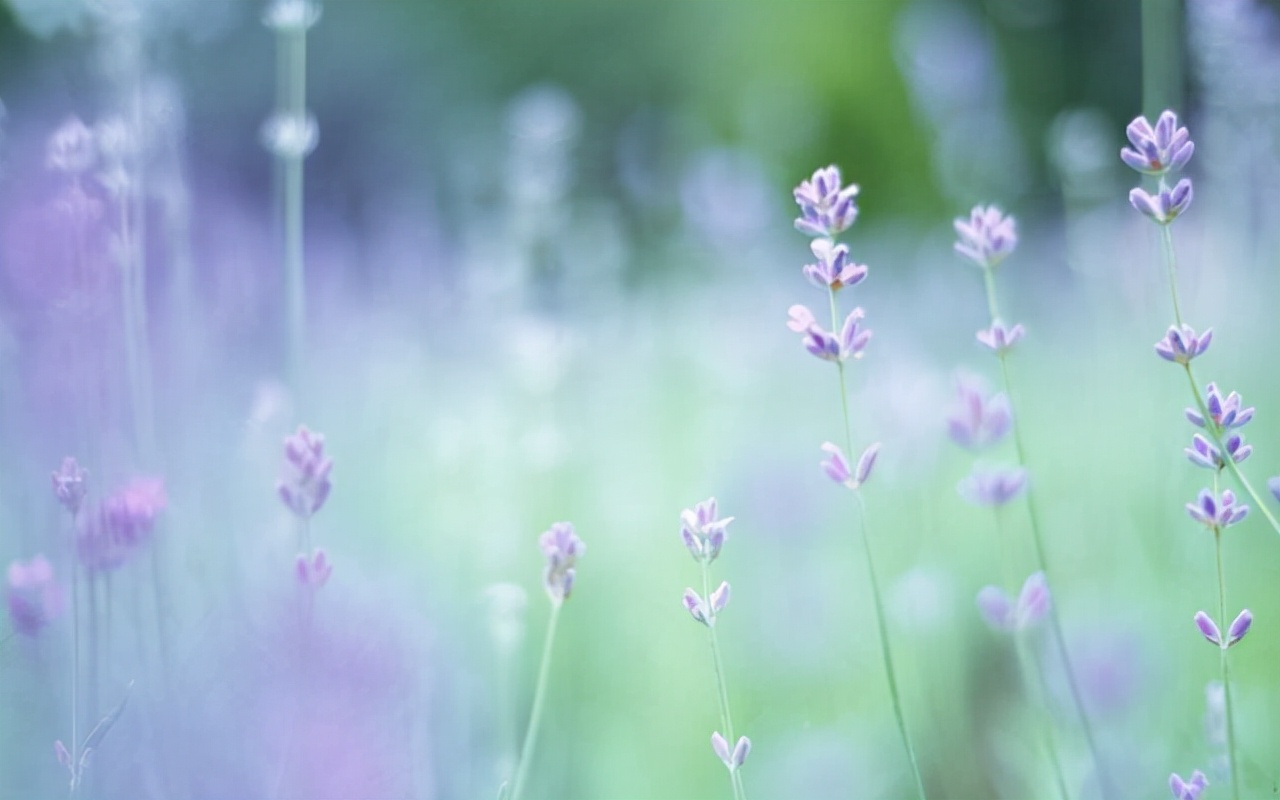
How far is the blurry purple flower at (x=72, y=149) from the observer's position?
96cm

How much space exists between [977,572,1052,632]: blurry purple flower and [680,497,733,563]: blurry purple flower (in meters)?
0.23

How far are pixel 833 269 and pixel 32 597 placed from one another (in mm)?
654

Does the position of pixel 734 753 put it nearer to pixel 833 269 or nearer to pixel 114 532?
pixel 833 269

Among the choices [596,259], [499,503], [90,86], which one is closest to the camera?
[90,86]

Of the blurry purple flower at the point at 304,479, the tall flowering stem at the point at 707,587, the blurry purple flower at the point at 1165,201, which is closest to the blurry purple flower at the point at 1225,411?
the blurry purple flower at the point at 1165,201

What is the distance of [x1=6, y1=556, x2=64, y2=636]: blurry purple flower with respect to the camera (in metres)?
0.81

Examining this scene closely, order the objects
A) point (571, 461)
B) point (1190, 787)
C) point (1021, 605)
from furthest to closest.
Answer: point (571, 461) → point (1021, 605) → point (1190, 787)

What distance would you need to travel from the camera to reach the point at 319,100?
5457 millimetres

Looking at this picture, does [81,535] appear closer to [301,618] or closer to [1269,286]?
[301,618]

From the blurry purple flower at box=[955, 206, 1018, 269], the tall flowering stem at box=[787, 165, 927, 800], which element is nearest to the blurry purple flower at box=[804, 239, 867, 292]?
the tall flowering stem at box=[787, 165, 927, 800]

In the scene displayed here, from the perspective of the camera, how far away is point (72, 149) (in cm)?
96

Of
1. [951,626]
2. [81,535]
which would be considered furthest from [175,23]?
[951,626]

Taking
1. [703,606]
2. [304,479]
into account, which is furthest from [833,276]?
[304,479]

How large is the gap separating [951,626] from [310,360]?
1.46m
